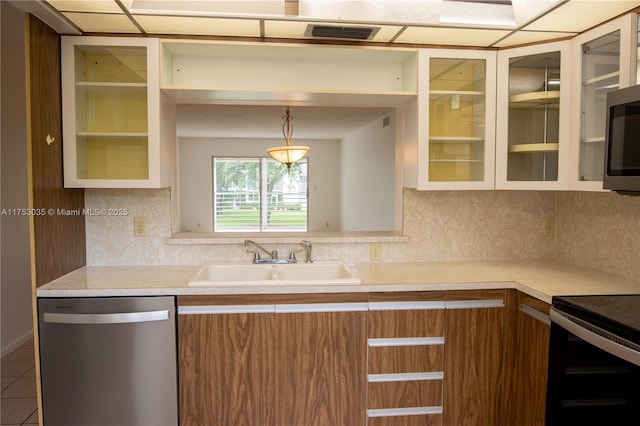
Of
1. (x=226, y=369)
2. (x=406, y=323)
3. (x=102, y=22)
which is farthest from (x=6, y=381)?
(x=406, y=323)

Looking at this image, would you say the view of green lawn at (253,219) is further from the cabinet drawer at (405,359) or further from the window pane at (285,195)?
the cabinet drawer at (405,359)

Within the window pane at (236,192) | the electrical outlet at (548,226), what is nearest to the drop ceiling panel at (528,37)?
the electrical outlet at (548,226)

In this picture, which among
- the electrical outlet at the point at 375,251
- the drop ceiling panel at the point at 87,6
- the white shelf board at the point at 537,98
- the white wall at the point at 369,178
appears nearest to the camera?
the drop ceiling panel at the point at 87,6

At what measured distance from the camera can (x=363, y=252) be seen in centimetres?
265

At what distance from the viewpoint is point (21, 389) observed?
281 cm

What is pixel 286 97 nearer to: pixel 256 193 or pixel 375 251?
pixel 375 251

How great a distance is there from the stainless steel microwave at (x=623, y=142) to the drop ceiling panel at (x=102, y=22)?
7.23ft

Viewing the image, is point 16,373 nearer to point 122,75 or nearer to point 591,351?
point 122,75

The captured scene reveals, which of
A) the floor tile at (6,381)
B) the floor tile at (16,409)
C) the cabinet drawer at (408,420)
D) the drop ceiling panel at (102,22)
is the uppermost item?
the drop ceiling panel at (102,22)

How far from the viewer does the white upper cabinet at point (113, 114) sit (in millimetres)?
2213

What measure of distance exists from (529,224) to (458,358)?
113cm

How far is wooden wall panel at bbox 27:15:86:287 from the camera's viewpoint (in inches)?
76.6

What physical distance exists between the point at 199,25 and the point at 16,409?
246 centimetres

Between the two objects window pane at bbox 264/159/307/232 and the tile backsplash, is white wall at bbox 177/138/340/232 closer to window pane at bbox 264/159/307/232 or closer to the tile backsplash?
window pane at bbox 264/159/307/232
